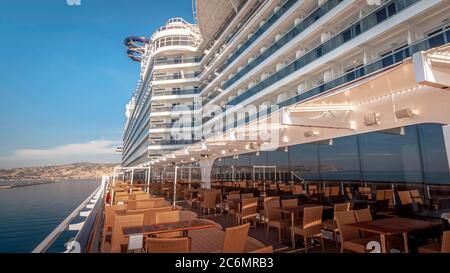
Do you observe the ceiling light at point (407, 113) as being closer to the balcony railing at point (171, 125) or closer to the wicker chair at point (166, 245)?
the wicker chair at point (166, 245)

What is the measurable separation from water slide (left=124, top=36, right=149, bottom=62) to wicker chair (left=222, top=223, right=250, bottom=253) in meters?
80.4

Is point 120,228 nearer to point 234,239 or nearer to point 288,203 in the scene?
point 234,239

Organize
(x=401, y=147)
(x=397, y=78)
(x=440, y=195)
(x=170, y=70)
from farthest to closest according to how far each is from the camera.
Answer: (x=170, y=70) → (x=401, y=147) → (x=440, y=195) → (x=397, y=78)

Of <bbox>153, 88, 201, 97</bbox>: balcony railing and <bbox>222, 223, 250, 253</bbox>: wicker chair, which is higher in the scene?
<bbox>153, 88, 201, 97</bbox>: balcony railing

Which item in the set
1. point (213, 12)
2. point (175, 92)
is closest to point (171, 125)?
point (175, 92)

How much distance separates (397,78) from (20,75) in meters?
8.24

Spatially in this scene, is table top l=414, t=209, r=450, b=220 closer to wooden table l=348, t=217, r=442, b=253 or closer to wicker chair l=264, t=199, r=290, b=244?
wooden table l=348, t=217, r=442, b=253

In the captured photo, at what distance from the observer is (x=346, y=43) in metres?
13.8

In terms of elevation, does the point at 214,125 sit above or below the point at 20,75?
above

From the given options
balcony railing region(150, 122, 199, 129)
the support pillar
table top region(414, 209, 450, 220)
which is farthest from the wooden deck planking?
balcony railing region(150, 122, 199, 129)

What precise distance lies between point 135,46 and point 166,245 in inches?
3263

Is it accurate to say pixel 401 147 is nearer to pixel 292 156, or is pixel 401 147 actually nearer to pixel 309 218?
pixel 309 218

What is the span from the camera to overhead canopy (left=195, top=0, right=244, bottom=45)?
1171 inches
